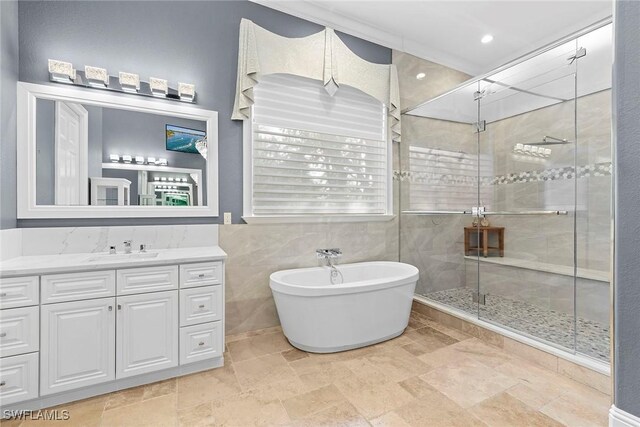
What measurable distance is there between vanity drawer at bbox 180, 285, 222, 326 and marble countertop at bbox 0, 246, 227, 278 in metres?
0.22

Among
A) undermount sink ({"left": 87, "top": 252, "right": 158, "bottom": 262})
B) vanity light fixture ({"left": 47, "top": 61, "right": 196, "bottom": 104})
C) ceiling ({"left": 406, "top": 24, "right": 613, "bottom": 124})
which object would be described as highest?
ceiling ({"left": 406, "top": 24, "right": 613, "bottom": 124})

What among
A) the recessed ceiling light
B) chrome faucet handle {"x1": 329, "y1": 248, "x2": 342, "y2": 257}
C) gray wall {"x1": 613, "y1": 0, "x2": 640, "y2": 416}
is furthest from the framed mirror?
the recessed ceiling light

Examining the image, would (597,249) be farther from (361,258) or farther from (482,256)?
(361,258)

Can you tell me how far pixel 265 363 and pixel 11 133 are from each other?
2379mm

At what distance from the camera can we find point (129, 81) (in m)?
2.24

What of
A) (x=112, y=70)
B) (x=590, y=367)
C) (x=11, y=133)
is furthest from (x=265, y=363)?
(x=112, y=70)

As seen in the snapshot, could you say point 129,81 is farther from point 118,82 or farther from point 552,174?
point 552,174

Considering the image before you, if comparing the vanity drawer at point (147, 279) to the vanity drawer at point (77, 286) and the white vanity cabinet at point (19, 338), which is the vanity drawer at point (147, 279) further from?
the white vanity cabinet at point (19, 338)

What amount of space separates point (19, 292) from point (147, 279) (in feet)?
2.03

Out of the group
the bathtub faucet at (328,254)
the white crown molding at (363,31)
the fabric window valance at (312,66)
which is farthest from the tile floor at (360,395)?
the white crown molding at (363,31)

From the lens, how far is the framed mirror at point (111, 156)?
6.75 feet

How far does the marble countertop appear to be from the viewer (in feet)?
5.40

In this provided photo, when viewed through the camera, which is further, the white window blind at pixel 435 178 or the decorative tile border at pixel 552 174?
the white window blind at pixel 435 178

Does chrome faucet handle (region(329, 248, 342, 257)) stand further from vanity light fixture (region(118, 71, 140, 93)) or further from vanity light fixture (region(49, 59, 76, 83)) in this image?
vanity light fixture (region(49, 59, 76, 83))
